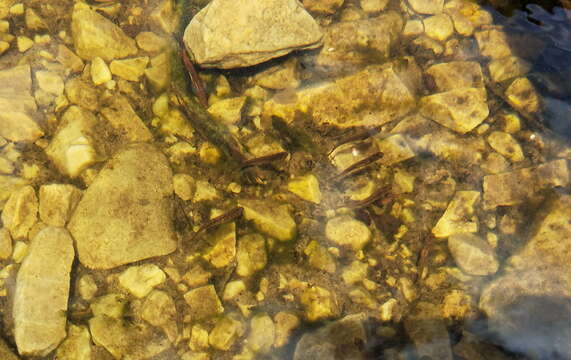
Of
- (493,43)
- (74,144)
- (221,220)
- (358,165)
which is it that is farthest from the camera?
(493,43)

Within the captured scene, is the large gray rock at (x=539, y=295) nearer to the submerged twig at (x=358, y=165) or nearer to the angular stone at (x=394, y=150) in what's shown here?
the angular stone at (x=394, y=150)

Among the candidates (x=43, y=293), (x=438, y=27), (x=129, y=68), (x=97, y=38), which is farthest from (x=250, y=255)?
(x=438, y=27)

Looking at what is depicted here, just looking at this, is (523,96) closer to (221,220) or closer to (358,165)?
(358,165)

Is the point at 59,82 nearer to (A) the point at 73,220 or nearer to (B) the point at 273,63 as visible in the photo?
(A) the point at 73,220

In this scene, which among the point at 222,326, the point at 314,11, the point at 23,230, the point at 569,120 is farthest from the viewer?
the point at 314,11

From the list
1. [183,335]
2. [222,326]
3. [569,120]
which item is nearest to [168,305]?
[183,335]

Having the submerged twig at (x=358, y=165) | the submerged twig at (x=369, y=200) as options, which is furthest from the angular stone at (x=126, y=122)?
the submerged twig at (x=369, y=200)
